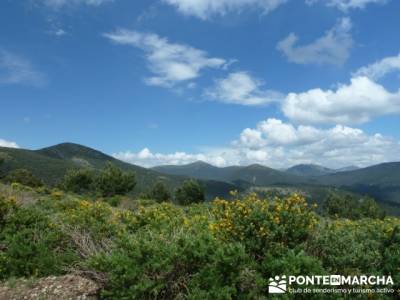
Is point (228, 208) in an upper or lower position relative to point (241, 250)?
upper

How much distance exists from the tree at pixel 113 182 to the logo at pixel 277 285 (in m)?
50.4

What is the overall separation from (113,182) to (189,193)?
12291mm

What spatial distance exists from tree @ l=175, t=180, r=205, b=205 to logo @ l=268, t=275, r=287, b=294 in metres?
54.3

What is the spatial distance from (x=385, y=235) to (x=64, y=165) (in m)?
184

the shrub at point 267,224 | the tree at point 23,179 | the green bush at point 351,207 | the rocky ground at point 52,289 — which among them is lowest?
the green bush at point 351,207

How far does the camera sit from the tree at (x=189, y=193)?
200 ft

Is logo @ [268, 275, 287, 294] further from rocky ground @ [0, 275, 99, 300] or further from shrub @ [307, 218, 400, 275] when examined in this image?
rocky ground @ [0, 275, 99, 300]

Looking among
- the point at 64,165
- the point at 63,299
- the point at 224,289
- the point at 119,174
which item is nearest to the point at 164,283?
the point at 224,289

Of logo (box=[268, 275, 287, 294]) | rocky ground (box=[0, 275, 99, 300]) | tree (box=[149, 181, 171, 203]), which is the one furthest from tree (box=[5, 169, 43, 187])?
logo (box=[268, 275, 287, 294])

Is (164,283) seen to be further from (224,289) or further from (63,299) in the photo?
(63,299)

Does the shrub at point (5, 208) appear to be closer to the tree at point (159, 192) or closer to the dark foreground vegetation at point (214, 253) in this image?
the dark foreground vegetation at point (214, 253)

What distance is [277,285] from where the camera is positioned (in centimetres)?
604

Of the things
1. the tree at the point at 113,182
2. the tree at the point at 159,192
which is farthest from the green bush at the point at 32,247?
the tree at the point at 159,192

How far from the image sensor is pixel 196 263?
21.8ft
